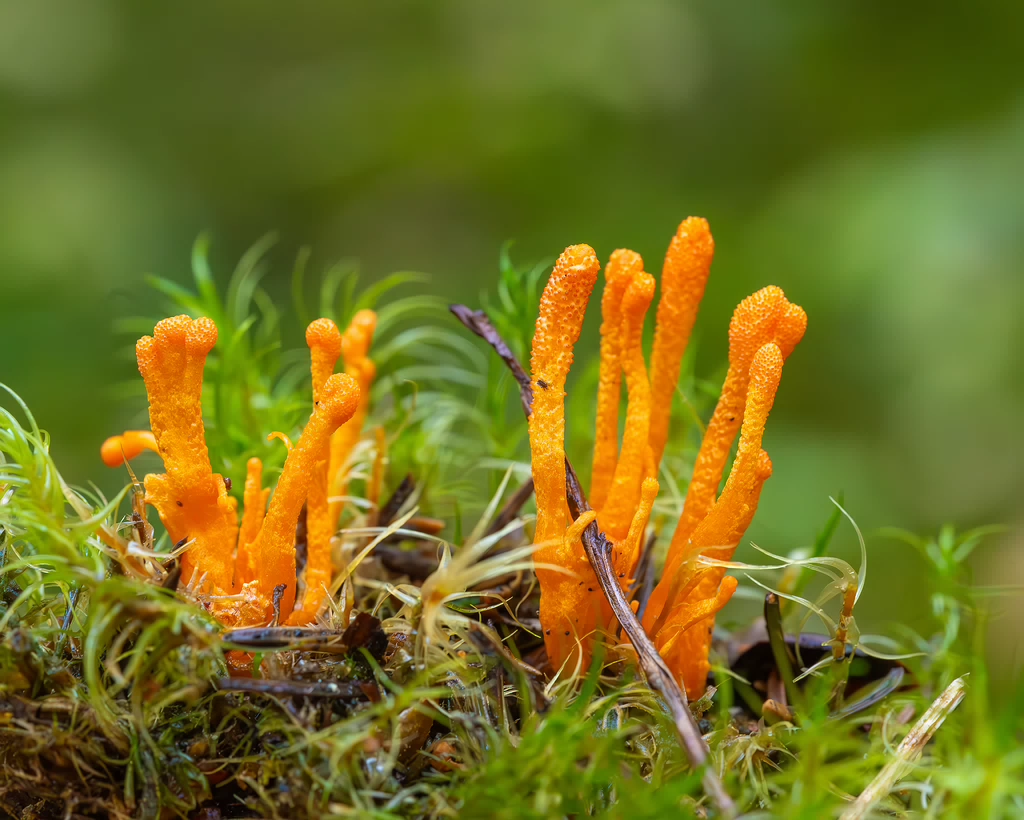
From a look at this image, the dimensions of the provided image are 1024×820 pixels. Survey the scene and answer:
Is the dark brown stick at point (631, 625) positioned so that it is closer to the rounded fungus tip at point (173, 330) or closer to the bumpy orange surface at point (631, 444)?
the bumpy orange surface at point (631, 444)

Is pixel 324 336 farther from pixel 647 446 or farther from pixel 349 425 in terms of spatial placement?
pixel 647 446

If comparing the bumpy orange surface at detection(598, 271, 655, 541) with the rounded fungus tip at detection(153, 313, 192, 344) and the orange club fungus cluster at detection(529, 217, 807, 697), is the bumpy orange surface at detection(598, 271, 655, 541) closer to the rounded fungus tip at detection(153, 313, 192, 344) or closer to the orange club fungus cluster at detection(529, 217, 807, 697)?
the orange club fungus cluster at detection(529, 217, 807, 697)

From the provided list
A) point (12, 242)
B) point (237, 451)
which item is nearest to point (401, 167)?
point (12, 242)

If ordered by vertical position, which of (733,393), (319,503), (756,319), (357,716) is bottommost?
(357,716)

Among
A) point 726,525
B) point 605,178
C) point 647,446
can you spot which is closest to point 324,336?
point 647,446

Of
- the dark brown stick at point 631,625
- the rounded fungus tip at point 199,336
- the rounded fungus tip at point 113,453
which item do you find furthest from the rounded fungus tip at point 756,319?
the rounded fungus tip at point 113,453

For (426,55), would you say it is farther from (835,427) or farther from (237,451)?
(237,451)

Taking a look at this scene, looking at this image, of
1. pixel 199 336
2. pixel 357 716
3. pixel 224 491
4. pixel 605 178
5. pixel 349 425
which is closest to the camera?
pixel 357 716

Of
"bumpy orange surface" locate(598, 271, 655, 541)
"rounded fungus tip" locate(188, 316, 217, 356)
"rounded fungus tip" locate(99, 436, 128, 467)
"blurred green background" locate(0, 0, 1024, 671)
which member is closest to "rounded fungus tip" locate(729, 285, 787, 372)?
"bumpy orange surface" locate(598, 271, 655, 541)
